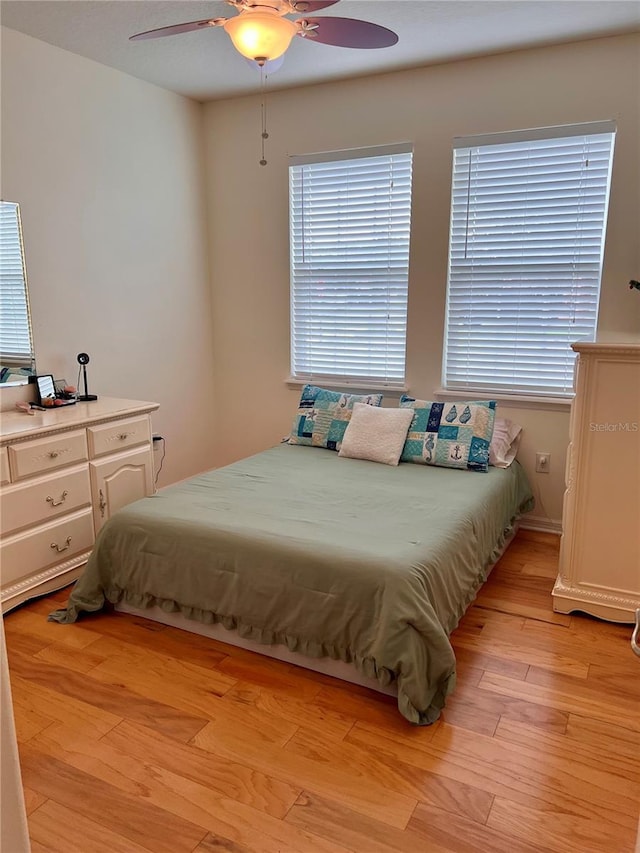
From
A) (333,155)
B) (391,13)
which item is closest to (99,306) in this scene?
(333,155)

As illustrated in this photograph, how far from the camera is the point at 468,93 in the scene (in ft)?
11.1

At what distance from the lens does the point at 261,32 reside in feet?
6.51

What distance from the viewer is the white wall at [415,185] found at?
315cm

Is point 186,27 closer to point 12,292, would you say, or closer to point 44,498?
point 12,292

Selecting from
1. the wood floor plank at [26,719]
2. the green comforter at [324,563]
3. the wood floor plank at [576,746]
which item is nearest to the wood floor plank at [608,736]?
the wood floor plank at [576,746]

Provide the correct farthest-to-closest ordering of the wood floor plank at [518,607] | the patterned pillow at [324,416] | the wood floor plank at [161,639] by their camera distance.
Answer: the patterned pillow at [324,416] → the wood floor plank at [518,607] → the wood floor plank at [161,639]

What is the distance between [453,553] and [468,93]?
264cm

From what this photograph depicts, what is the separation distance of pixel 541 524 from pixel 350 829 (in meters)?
2.46

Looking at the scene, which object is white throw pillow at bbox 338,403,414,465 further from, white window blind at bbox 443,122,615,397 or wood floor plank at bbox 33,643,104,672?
wood floor plank at bbox 33,643,104,672

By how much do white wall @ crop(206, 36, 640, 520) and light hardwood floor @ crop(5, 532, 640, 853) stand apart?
1656 mm

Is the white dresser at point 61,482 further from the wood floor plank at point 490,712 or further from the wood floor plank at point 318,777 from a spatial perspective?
the wood floor plank at point 490,712

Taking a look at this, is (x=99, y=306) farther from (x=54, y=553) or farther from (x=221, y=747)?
(x=221, y=747)

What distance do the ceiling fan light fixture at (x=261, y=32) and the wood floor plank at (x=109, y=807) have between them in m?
2.41

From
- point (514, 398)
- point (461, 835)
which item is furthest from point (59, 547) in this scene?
point (514, 398)
